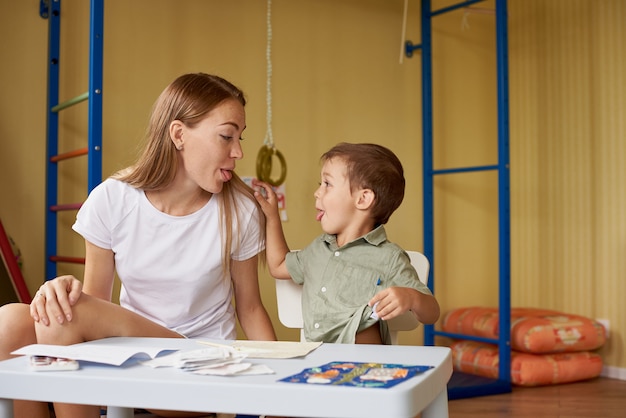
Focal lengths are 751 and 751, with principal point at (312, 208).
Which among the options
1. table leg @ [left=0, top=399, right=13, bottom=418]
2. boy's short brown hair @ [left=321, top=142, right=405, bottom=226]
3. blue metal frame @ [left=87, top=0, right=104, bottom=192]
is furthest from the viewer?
blue metal frame @ [left=87, top=0, right=104, bottom=192]

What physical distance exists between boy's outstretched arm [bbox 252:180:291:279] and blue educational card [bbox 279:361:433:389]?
0.82 m

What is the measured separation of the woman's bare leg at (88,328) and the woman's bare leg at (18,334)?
170mm

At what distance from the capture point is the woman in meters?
1.81

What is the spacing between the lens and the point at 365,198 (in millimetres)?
1833

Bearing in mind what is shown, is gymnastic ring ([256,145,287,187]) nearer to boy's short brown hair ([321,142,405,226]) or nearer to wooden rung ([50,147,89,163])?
wooden rung ([50,147,89,163])

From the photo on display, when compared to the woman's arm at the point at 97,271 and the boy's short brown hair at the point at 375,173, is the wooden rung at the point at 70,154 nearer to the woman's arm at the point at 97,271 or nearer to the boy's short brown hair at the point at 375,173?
the woman's arm at the point at 97,271

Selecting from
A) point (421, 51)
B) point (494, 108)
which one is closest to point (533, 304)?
point (494, 108)

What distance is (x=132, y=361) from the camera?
1.07 meters

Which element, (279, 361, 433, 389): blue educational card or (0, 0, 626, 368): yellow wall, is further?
(0, 0, 626, 368): yellow wall

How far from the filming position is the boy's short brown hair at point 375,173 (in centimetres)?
183

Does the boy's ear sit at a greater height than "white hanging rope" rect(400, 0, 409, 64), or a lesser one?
lesser

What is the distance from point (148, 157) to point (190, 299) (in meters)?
0.37

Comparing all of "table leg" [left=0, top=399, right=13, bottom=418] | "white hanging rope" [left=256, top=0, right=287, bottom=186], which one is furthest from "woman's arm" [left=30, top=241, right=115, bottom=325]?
"white hanging rope" [left=256, top=0, right=287, bottom=186]

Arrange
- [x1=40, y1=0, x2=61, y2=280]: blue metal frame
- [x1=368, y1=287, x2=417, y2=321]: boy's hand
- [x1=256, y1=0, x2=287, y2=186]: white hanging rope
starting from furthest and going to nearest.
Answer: [x1=256, y1=0, x2=287, y2=186]: white hanging rope, [x1=40, y1=0, x2=61, y2=280]: blue metal frame, [x1=368, y1=287, x2=417, y2=321]: boy's hand
